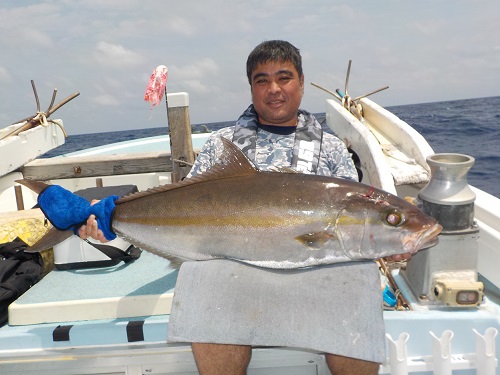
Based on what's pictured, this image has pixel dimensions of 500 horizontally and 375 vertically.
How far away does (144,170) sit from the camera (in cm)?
616

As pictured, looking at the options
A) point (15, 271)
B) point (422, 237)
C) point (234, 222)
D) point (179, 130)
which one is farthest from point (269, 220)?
point (179, 130)

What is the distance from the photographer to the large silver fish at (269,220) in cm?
223

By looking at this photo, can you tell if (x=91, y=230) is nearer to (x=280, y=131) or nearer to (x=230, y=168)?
(x=230, y=168)

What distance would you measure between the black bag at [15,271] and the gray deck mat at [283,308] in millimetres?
1522

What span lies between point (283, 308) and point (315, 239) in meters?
0.41

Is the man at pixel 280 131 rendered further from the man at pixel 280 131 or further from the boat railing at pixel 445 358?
the boat railing at pixel 445 358

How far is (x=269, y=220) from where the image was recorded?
2.30m

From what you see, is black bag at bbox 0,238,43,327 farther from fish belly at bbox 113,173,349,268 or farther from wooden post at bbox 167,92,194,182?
wooden post at bbox 167,92,194,182

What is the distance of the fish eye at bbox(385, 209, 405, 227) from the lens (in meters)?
2.21

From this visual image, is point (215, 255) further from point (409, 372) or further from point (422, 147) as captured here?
point (422, 147)

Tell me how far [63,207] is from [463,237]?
2.51m

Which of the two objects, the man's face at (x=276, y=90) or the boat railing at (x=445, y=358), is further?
the man's face at (x=276, y=90)

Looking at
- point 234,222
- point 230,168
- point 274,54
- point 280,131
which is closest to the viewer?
point 234,222

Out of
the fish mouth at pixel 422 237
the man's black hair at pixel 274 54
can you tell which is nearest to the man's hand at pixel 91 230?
the man's black hair at pixel 274 54
